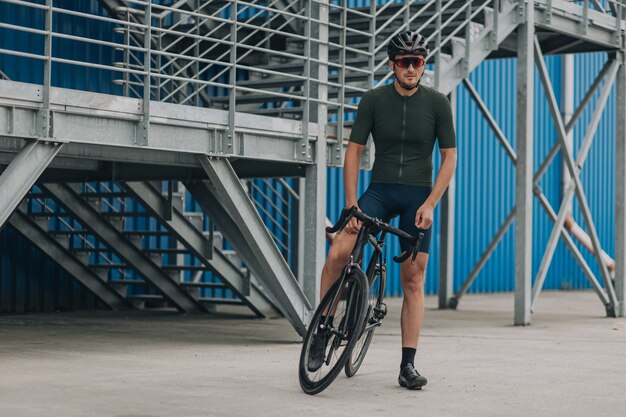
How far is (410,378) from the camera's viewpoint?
697 cm

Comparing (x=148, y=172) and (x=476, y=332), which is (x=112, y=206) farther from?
(x=476, y=332)

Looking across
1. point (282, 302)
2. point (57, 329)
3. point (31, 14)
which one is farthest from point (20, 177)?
point (31, 14)

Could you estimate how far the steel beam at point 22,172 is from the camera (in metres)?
7.66

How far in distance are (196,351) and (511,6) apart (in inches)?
238

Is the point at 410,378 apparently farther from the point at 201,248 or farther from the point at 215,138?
the point at 201,248

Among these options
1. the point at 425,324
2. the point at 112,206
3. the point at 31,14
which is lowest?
the point at 425,324

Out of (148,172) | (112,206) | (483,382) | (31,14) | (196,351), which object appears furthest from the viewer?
(112,206)

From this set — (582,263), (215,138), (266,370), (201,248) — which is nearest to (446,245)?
(582,263)

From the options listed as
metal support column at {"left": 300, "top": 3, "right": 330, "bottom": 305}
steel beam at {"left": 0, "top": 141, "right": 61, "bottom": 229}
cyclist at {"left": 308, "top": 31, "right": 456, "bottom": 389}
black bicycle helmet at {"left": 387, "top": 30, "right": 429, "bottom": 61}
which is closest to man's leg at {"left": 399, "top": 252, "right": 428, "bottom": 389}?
cyclist at {"left": 308, "top": 31, "right": 456, "bottom": 389}

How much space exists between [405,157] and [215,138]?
2767 mm

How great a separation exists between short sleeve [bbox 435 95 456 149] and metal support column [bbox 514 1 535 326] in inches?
252

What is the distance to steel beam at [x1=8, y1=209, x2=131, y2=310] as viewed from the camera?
13.0 m

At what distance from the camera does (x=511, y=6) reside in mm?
13078

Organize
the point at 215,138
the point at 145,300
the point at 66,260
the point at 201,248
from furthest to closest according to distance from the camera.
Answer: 1. the point at 145,300
2. the point at 66,260
3. the point at 201,248
4. the point at 215,138
